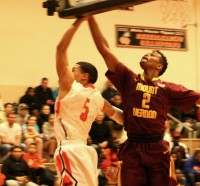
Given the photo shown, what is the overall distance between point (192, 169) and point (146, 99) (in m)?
6.21

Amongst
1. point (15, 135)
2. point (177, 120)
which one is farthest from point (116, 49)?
point (15, 135)

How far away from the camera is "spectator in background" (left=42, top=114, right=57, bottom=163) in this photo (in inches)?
427

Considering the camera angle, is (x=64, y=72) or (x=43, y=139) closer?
(x=64, y=72)

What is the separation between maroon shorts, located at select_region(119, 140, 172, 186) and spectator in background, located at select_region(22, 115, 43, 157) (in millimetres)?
5646

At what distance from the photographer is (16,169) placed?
359 inches

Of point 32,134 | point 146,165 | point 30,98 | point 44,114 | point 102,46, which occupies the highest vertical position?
point 102,46

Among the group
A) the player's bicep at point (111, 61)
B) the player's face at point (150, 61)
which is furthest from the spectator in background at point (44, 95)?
the player's face at point (150, 61)

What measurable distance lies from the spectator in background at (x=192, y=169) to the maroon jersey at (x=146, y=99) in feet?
18.9

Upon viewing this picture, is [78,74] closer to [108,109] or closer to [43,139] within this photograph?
[108,109]

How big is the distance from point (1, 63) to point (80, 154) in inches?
357

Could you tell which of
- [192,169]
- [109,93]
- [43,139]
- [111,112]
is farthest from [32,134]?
[111,112]

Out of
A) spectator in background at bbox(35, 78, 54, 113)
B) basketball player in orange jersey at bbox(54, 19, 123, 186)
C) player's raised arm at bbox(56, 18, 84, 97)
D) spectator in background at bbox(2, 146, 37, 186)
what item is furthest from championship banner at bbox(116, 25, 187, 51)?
player's raised arm at bbox(56, 18, 84, 97)

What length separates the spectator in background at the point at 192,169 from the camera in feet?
34.4

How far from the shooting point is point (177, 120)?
551 inches
